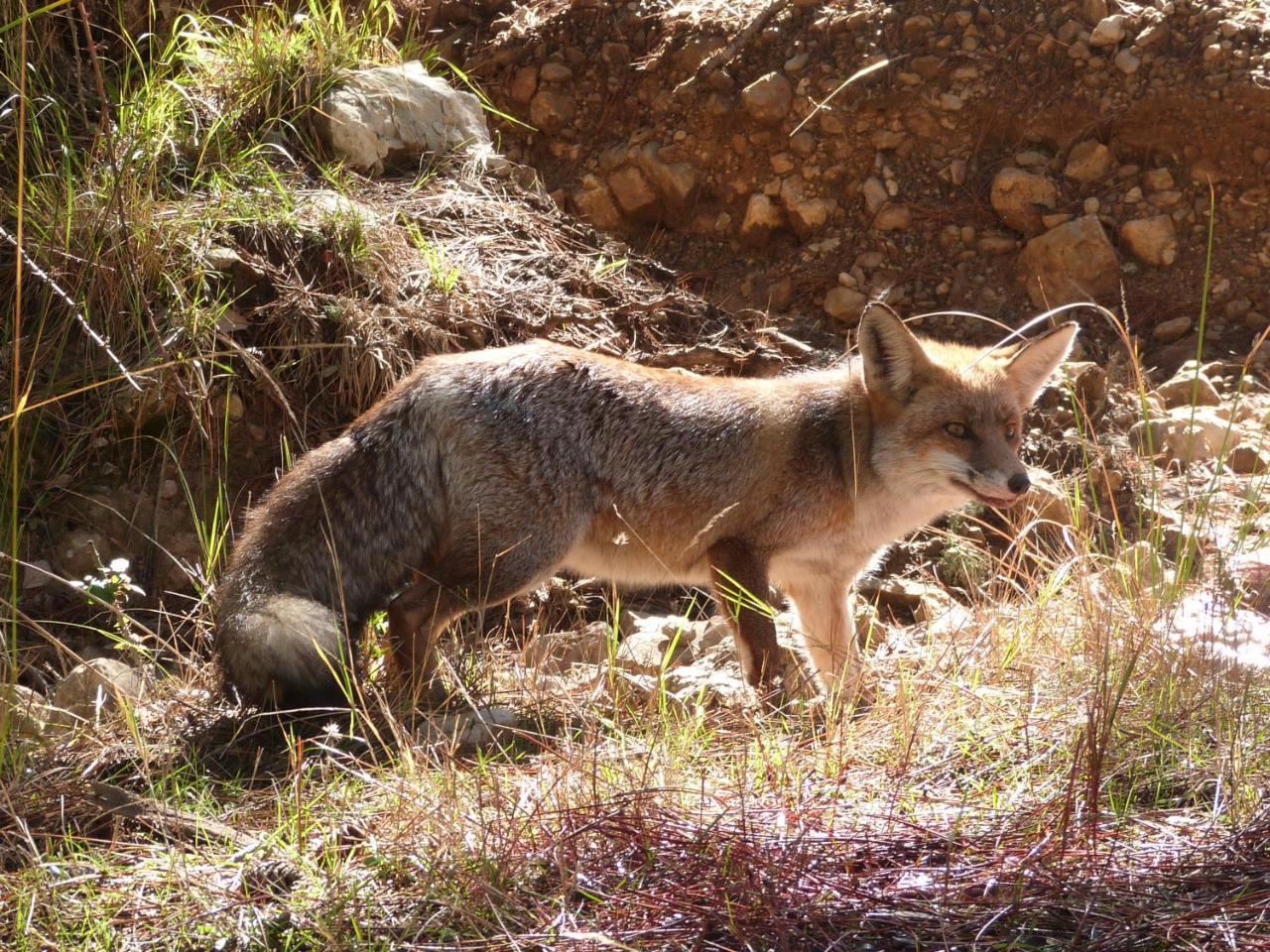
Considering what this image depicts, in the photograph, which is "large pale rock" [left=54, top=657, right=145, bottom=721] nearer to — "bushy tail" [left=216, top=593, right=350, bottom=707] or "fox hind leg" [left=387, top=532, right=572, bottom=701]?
"bushy tail" [left=216, top=593, right=350, bottom=707]

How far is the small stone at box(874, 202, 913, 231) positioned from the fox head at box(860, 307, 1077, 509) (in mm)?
2699

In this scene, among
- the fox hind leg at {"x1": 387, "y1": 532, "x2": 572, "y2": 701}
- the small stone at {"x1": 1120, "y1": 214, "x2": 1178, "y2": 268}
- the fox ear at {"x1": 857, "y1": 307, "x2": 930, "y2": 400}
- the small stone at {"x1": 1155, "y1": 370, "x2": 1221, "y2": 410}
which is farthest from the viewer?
the small stone at {"x1": 1120, "y1": 214, "x2": 1178, "y2": 268}

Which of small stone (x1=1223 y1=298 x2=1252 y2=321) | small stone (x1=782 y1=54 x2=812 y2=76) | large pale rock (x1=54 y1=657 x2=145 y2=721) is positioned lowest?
large pale rock (x1=54 y1=657 x2=145 y2=721)

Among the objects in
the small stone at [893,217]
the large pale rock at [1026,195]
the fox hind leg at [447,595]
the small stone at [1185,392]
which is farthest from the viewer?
the small stone at [893,217]

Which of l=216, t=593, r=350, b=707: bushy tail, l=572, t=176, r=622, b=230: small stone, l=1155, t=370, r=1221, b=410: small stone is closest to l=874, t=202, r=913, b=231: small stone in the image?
l=572, t=176, r=622, b=230: small stone

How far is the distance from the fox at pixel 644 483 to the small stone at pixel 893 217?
249cm

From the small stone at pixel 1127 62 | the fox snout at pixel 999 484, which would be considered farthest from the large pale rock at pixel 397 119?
the small stone at pixel 1127 62

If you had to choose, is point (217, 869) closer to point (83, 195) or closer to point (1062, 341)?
point (83, 195)

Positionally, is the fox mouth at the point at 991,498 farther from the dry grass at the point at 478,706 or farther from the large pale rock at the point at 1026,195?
the large pale rock at the point at 1026,195

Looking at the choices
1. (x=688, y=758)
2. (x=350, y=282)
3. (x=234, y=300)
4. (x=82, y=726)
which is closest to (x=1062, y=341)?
(x=688, y=758)

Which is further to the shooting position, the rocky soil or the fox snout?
the rocky soil

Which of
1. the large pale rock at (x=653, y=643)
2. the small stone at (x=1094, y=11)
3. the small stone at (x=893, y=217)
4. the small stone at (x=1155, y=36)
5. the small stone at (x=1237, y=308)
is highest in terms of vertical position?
the small stone at (x=1094, y=11)

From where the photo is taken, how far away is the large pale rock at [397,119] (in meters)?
6.88

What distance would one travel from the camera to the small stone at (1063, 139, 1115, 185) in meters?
7.75
